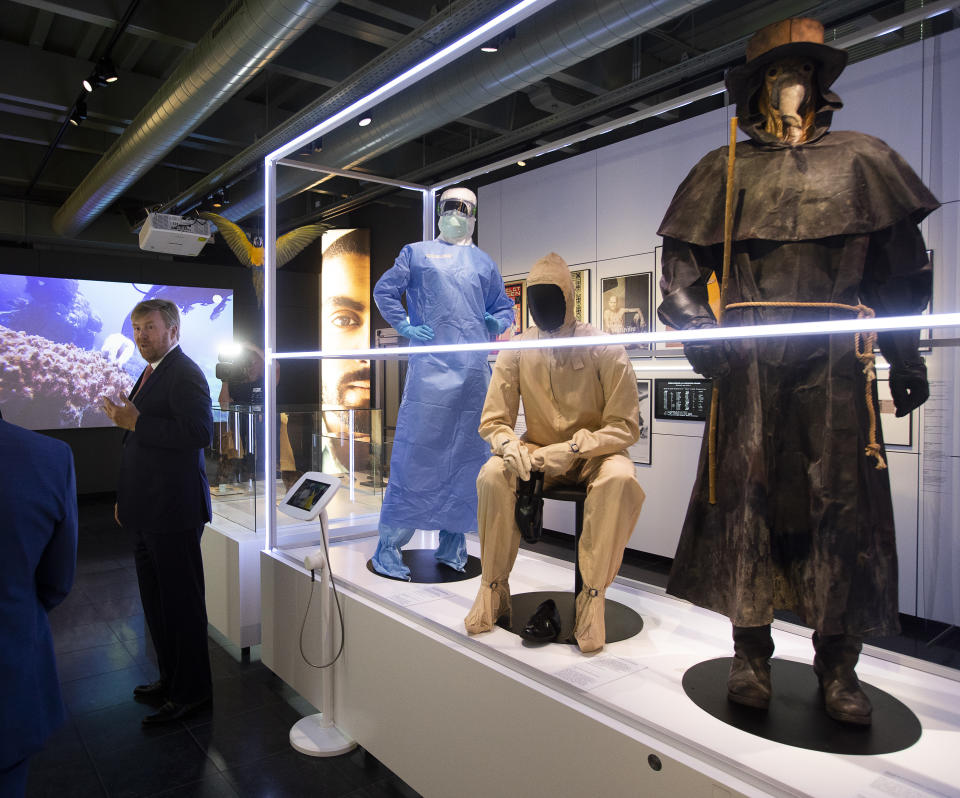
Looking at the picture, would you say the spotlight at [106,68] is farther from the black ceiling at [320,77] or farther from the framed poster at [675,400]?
the framed poster at [675,400]

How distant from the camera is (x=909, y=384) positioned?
150 centimetres

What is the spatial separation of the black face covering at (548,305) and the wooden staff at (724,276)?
2.10 ft

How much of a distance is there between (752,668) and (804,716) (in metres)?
0.14

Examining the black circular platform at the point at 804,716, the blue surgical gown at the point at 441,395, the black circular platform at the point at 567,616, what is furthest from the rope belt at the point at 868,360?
the blue surgical gown at the point at 441,395

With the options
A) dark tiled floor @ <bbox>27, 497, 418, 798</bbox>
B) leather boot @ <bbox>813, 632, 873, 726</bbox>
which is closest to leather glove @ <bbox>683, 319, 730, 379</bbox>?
leather boot @ <bbox>813, 632, 873, 726</bbox>

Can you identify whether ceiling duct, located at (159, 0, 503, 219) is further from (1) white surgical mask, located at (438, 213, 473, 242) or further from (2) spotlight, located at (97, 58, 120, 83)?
(2) spotlight, located at (97, 58, 120, 83)

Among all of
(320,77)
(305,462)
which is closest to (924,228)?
(305,462)

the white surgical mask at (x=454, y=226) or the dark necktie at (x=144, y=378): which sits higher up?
the white surgical mask at (x=454, y=226)

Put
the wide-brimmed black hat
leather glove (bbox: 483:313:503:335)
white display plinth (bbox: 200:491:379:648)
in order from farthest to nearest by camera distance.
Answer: white display plinth (bbox: 200:491:379:648) → leather glove (bbox: 483:313:503:335) → the wide-brimmed black hat

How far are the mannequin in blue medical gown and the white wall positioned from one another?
45 centimetres

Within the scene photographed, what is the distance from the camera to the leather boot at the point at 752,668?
168 centimetres

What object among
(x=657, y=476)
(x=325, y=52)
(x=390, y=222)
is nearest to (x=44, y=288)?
(x=390, y=222)

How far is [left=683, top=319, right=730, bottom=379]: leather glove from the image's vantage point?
160 centimetres

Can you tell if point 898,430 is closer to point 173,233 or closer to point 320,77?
point 320,77
